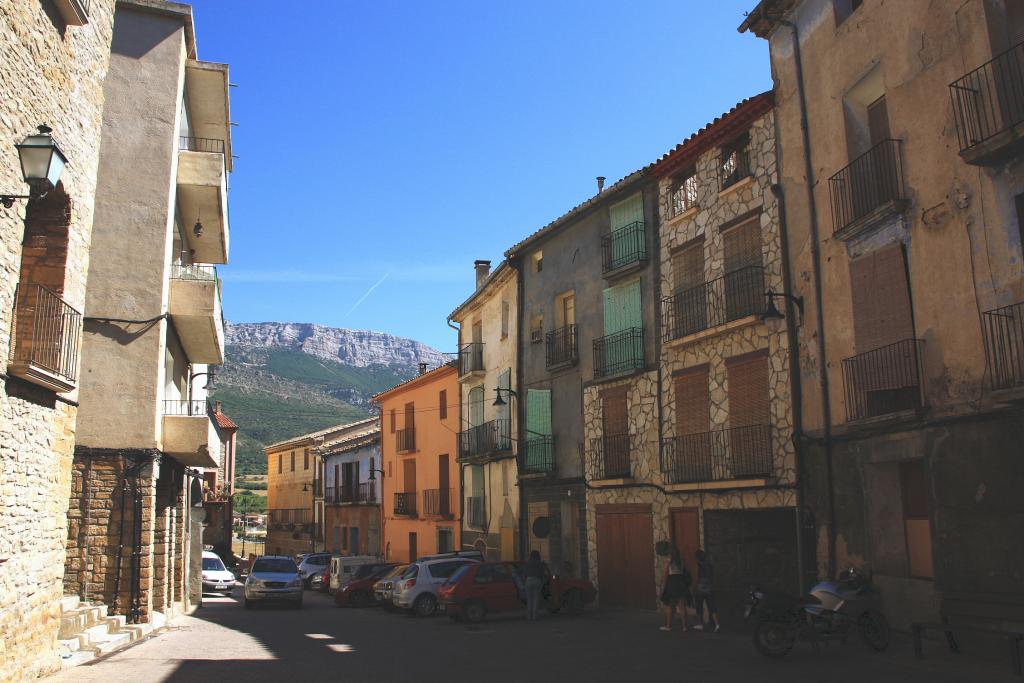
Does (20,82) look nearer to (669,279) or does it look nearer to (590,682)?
(590,682)

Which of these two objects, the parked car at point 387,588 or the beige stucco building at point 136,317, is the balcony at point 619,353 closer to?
the parked car at point 387,588

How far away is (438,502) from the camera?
120 ft

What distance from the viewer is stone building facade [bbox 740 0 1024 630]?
12.0 meters

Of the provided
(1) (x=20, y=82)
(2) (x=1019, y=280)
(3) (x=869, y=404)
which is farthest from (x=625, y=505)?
(1) (x=20, y=82)

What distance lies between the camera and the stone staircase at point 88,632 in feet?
45.2

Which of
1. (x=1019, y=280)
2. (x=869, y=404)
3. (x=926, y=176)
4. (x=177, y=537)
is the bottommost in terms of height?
(x=177, y=537)

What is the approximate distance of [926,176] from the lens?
1364 centimetres

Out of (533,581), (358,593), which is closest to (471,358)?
(358,593)

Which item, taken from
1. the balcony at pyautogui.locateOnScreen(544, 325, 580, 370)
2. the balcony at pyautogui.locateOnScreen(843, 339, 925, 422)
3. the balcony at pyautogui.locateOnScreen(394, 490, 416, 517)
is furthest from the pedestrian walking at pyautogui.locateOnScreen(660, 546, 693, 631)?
the balcony at pyautogui.locateOnScreen(394, 490, 416, 517)

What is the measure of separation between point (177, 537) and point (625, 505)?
40.0 ft

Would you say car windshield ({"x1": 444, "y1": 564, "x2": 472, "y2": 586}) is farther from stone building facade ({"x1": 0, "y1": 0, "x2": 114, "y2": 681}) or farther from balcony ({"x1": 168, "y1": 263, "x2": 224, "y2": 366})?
stone building facade ({"x1": 0, "y1": 0, "x2": 114, "y2": 681})

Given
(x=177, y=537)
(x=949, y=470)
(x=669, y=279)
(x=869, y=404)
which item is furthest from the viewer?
(x=177, y=537)

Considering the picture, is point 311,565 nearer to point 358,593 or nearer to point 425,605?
point 358,593

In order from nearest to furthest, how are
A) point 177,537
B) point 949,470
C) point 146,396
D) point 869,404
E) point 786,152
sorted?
1. point 949,470
2. point 869,404
3. point 786,152
4. point 146,396
5. point 177,537
